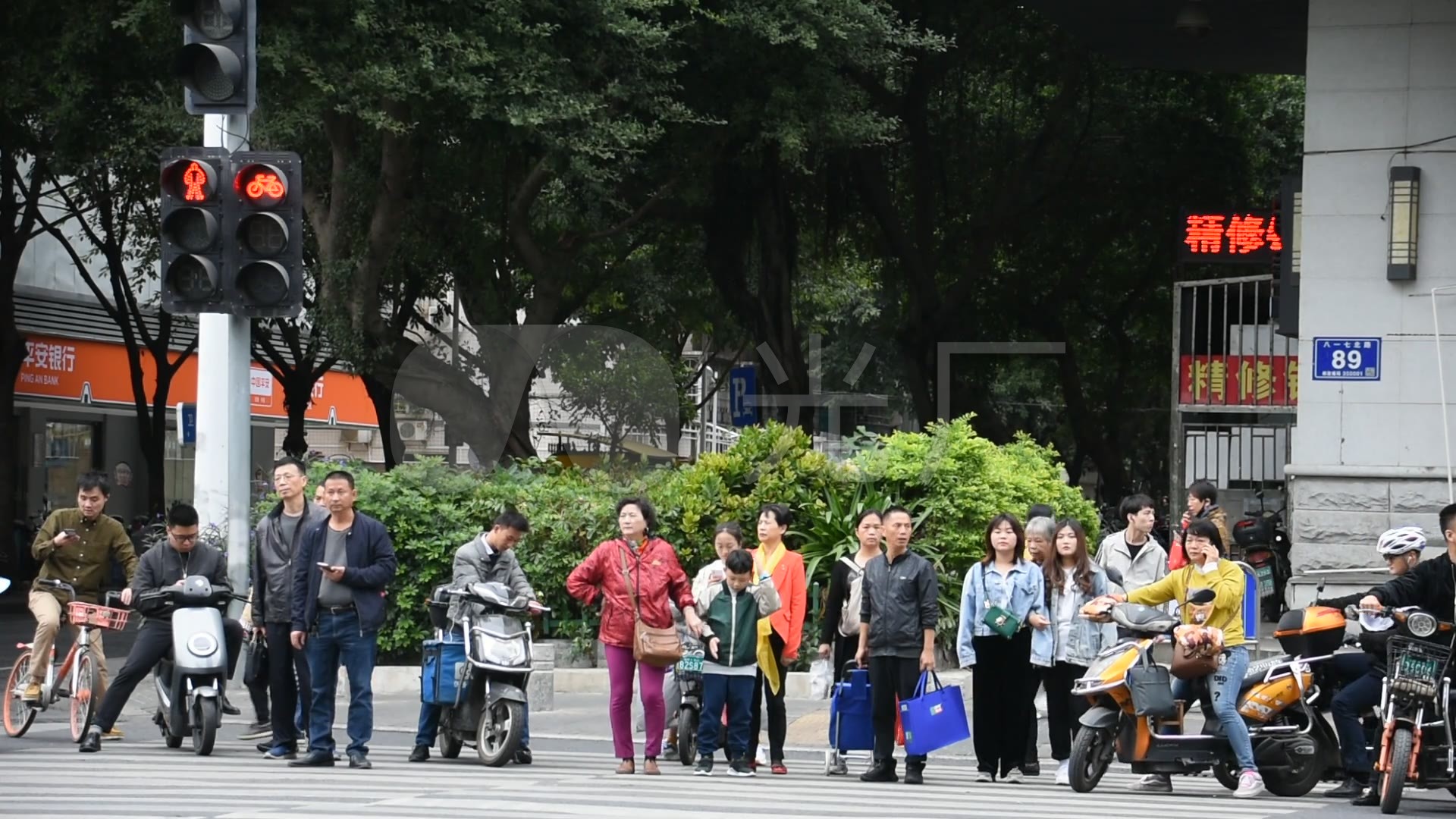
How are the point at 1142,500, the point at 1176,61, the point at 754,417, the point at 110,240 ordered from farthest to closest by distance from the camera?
the point at 110,240 → the point at 754,417 → the point at 1176,61 → the point at 1142,500

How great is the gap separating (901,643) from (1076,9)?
10.8m

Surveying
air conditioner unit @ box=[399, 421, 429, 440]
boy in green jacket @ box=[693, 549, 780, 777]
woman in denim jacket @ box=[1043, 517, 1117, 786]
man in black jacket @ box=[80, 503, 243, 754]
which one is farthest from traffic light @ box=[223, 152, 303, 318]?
air conditioner unit @ box=[399, 421, 429, 440]

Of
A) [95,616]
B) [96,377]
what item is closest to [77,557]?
[95,616]

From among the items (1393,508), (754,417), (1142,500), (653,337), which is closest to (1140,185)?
(754,417)

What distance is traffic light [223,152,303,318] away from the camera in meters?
12.1

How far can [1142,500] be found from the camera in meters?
12.4

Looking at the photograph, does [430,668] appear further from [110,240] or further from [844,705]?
[110,240]

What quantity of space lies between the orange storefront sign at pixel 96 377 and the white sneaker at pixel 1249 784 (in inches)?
838

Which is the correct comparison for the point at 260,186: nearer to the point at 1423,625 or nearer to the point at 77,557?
the point at 77,557

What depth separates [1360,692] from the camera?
10914 millimetres

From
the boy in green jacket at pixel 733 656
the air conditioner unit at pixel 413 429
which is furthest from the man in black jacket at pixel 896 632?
the air conditioner unit at pixel 413 429

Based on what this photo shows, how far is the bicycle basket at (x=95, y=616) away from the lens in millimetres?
12336

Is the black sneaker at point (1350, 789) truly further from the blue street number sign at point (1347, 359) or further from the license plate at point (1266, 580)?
the license plate at point (1266, 580)

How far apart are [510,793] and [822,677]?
3.08 metres
